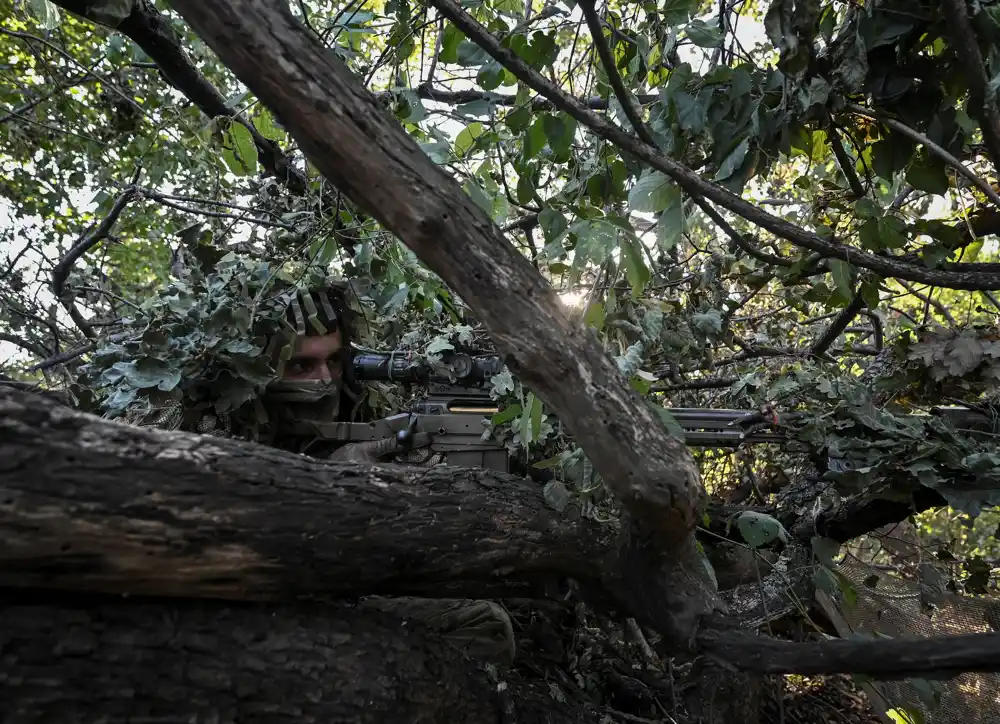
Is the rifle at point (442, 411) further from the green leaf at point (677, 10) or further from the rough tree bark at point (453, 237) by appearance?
the green leaf at point (677, 10)

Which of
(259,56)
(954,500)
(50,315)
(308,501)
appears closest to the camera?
(259,56)

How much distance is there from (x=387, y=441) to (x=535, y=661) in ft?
3.74

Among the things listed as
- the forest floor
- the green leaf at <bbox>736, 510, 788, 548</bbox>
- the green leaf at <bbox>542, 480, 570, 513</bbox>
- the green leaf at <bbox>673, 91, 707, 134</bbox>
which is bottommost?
the forest floor

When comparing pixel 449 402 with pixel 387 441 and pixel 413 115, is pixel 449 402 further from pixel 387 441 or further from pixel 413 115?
pixel 413 115

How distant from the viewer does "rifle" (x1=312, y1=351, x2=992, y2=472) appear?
2.82 m

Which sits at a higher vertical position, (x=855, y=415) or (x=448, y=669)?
(x=855, y=415)

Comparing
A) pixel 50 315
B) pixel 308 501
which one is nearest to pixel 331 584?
pixel 308 501

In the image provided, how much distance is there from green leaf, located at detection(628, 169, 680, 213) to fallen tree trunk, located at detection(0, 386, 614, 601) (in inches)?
34.4

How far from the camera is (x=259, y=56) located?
1.24 m

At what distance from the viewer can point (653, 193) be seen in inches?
73.2

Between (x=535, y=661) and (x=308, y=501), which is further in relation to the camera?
(x=535, y=661)

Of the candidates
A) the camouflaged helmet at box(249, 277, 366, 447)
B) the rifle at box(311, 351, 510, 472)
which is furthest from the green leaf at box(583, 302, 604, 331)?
the camouflaged helmet at box(249, 277, 366, 447)

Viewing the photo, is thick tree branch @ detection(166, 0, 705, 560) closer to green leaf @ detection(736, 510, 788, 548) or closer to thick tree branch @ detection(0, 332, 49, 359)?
green leaf @ detection(736, 510, 788, 548)

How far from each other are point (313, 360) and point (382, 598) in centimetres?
164
